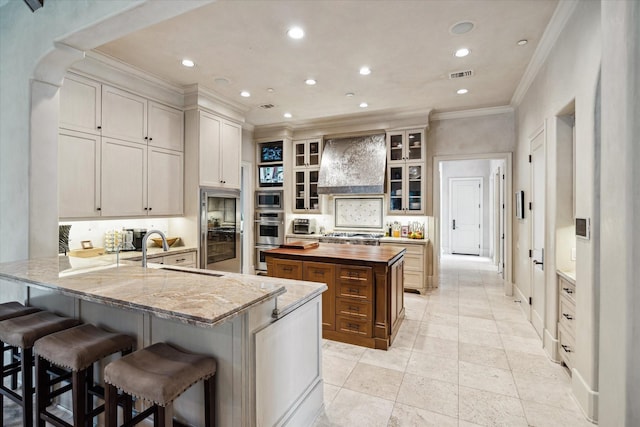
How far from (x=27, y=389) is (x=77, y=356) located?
0.69 m

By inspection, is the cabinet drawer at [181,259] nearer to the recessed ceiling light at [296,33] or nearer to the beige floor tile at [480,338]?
the recessed ceiling light at [296,33]

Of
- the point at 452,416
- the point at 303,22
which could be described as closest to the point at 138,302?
the point at 452,416

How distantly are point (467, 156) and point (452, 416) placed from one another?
422 centimetres

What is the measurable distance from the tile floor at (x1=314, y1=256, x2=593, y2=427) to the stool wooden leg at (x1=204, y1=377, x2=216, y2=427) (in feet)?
2.70

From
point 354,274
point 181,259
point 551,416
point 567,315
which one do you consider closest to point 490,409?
point 551,416

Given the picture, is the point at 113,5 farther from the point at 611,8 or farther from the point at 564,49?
the point at 564,49

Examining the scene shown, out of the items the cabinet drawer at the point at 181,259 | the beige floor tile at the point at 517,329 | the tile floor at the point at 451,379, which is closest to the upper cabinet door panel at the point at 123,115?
the cabinet drawer at the point at 181,259

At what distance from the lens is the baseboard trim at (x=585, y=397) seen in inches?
80.0

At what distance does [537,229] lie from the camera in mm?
3484

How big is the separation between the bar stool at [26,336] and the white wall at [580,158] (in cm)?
334

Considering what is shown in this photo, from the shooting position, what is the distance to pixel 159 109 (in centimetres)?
403

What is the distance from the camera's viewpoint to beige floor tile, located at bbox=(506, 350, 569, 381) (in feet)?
8.62

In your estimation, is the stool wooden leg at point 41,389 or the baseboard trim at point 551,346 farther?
the baseboard trim at point 551,346

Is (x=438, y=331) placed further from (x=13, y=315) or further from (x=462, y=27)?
(x=13, y=315)
